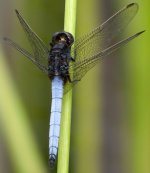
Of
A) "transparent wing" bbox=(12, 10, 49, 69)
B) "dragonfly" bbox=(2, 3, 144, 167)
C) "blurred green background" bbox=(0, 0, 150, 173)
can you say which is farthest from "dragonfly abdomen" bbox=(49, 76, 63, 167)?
"blurred green background" bbox=(0, 0, 150, 173)

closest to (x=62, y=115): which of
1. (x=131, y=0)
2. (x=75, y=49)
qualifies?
(x=75, y=49)

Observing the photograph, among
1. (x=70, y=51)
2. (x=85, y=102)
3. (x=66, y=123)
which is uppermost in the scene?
(x=70, y=51)

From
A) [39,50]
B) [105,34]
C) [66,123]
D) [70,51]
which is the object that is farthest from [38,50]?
[66,123]

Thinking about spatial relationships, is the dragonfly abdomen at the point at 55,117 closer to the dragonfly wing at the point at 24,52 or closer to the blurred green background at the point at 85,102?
the dragonfly wing at the point at 24,52

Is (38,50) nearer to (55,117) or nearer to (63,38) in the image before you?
(63,38)

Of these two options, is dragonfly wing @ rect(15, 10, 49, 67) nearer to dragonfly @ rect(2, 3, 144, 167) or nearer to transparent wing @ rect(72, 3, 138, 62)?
dragonfly @ rect(2, 3, 144, 167)

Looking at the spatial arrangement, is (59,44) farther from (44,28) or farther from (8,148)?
(8,148)
